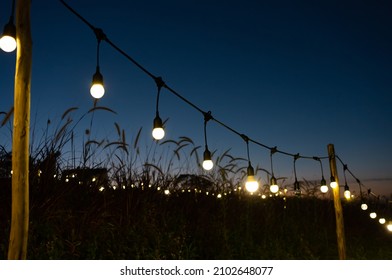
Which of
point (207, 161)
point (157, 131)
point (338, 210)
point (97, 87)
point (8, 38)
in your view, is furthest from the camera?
point (338, 210)

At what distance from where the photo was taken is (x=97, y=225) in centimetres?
405

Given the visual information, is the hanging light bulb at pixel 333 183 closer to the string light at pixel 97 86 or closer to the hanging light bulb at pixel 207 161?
the hanging light bulb at pixel 207 161

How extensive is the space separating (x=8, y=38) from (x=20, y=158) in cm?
74

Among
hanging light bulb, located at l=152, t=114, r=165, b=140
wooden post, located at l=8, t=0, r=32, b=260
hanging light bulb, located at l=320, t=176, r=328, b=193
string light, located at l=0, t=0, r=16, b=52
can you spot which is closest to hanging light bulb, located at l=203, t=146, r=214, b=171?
hanging light bulb, located at l=152, t=114, r=165, b=140

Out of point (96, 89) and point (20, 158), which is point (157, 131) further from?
point (20, 158)

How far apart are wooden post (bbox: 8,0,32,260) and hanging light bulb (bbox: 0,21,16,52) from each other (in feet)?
0.60

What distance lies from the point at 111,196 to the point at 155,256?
1.27 meters

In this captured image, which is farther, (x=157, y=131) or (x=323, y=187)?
(x=323, y=187)

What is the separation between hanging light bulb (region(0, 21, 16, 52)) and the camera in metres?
2.18

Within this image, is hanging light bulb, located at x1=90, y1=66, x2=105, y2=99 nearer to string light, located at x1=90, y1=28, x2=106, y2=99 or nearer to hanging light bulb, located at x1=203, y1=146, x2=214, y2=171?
string light, located at x1=90, y1=28, x2=106, y2=99

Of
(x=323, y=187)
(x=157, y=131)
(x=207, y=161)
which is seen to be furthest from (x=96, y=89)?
(x=323, y=187)

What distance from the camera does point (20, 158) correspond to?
2.28 metres

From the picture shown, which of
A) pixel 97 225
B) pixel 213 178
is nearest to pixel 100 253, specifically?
pixel 97 225

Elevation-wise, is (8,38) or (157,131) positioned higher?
(8,38)
